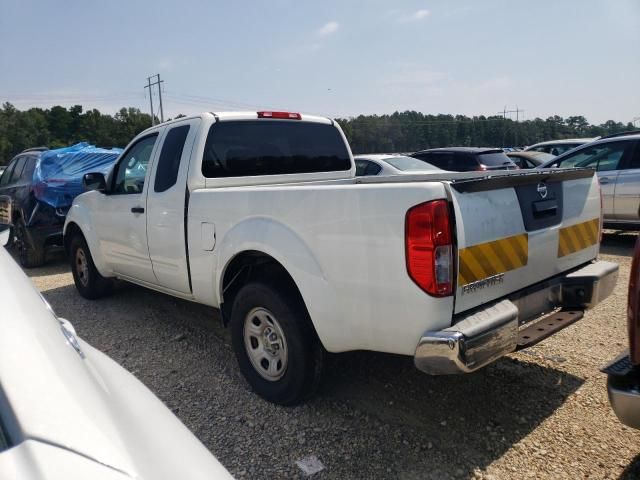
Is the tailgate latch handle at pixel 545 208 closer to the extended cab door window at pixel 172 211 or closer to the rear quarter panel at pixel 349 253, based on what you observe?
the rear quarter panel at pixel 349 253

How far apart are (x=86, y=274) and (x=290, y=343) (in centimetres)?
392

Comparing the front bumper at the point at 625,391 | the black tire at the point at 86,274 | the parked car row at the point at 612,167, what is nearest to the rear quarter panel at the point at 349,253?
the front bumper at the point at 625,391

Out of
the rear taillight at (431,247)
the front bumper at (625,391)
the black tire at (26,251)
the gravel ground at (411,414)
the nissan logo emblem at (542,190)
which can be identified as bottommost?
the gravel ground at (411,414)

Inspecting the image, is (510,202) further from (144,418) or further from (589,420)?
(144,418)

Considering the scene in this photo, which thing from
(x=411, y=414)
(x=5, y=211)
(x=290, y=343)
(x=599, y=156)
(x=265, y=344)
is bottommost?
(x=411, y=414)

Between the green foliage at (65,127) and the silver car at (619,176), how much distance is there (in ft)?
215

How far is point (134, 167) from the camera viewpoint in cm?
508

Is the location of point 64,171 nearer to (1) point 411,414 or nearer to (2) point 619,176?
(1) point 411,414

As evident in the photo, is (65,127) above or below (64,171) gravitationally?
above

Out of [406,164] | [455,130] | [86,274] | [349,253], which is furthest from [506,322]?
[455,130]

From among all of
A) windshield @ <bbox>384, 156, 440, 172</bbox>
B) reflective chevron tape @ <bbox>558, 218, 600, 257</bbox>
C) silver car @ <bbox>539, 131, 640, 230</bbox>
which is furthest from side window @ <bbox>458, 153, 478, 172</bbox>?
reflective chevron tape @ <bbox>558, 218, 600, 257</bbox>

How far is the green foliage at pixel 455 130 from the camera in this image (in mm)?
48938

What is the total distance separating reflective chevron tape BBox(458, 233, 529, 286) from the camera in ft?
8.13

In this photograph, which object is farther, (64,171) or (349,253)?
(64,171)
